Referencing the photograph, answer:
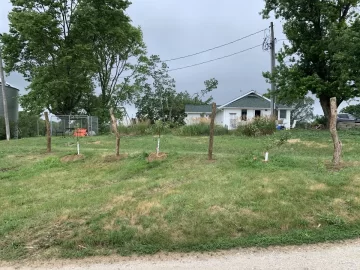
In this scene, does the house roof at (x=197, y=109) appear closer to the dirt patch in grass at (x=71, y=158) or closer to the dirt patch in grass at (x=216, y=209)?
the dirt patch in grass at (x=71, y=158)

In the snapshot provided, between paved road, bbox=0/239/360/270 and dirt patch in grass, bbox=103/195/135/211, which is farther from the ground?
dirt patch in grass, bbox=103/195/135/211

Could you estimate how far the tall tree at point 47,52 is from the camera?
25859 millimetres

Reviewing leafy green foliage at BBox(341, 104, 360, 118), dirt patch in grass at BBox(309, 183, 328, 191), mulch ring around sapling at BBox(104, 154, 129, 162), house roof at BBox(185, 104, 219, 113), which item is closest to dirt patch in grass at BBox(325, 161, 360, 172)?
dirt patch in grass at BBox(309, 183, 328, 191)

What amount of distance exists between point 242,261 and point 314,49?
19.1 metres

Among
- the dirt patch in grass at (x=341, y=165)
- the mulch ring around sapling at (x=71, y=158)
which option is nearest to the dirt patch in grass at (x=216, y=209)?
the dirt patch in grass at (x=341, y=165)

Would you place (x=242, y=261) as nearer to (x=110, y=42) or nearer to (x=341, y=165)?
(x=341, y=165)

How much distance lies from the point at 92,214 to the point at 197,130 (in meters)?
13.2

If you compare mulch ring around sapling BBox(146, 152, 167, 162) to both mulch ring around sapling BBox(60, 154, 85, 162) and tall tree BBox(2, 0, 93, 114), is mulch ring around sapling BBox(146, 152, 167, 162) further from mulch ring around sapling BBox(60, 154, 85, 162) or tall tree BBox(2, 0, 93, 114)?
tall tree BBox(2, 0, 93, 114)

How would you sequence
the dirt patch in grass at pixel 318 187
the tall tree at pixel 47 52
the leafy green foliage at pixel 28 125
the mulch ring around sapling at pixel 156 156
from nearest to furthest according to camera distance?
the dirt patch in grass at pixel 318 187 → the mulch ring around sapling at pixel 156 156 → the tall tree at pixel 47 52 → the leafy green foliage at pixel 28 125

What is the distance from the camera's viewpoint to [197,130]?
18.6 metres

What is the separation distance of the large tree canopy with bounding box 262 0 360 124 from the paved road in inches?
633

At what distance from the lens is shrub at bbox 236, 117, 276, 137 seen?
634 inches

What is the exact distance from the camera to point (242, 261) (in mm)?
4191

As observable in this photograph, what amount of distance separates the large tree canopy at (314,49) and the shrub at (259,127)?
5.11 meters
